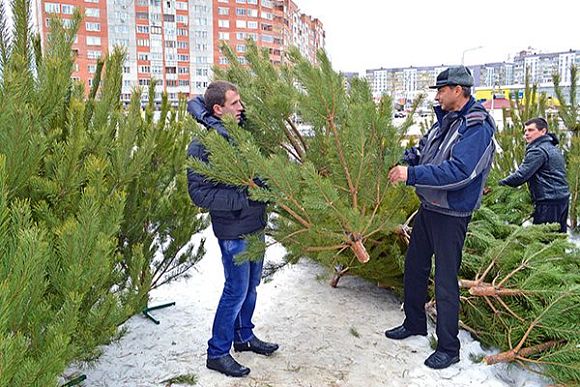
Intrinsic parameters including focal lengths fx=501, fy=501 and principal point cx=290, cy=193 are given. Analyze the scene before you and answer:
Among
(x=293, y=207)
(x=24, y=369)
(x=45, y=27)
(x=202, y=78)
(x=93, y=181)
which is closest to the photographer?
(x=24, y=369)

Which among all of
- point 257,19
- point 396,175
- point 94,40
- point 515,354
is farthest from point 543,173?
point 257,19

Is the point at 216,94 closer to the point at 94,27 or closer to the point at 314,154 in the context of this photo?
the point at 314,154

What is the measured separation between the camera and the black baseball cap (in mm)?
2930

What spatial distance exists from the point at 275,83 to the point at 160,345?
1.82 m

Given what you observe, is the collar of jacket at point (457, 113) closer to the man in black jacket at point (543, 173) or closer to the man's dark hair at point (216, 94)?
the man's dark hair at point (216, 94)

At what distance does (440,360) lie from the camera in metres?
3.05

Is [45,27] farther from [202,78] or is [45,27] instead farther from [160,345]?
[202,78]

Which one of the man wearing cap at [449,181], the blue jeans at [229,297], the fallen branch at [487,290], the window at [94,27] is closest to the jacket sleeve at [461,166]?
the man wearing cap at [449,181]

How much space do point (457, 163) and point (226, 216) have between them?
1319mm

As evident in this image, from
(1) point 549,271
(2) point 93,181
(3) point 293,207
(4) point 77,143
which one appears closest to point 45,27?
(4) point 77,143

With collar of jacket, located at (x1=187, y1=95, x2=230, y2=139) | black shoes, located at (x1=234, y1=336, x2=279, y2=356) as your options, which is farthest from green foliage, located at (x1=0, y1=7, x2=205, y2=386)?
black shoes, located at (x1=234, y1=336, x2=279, y2=356)

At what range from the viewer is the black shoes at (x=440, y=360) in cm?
303

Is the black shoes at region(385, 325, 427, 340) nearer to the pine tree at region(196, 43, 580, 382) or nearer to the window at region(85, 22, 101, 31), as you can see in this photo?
the pine tree at region(196, 43, 580, 382)

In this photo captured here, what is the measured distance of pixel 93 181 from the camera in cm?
175
